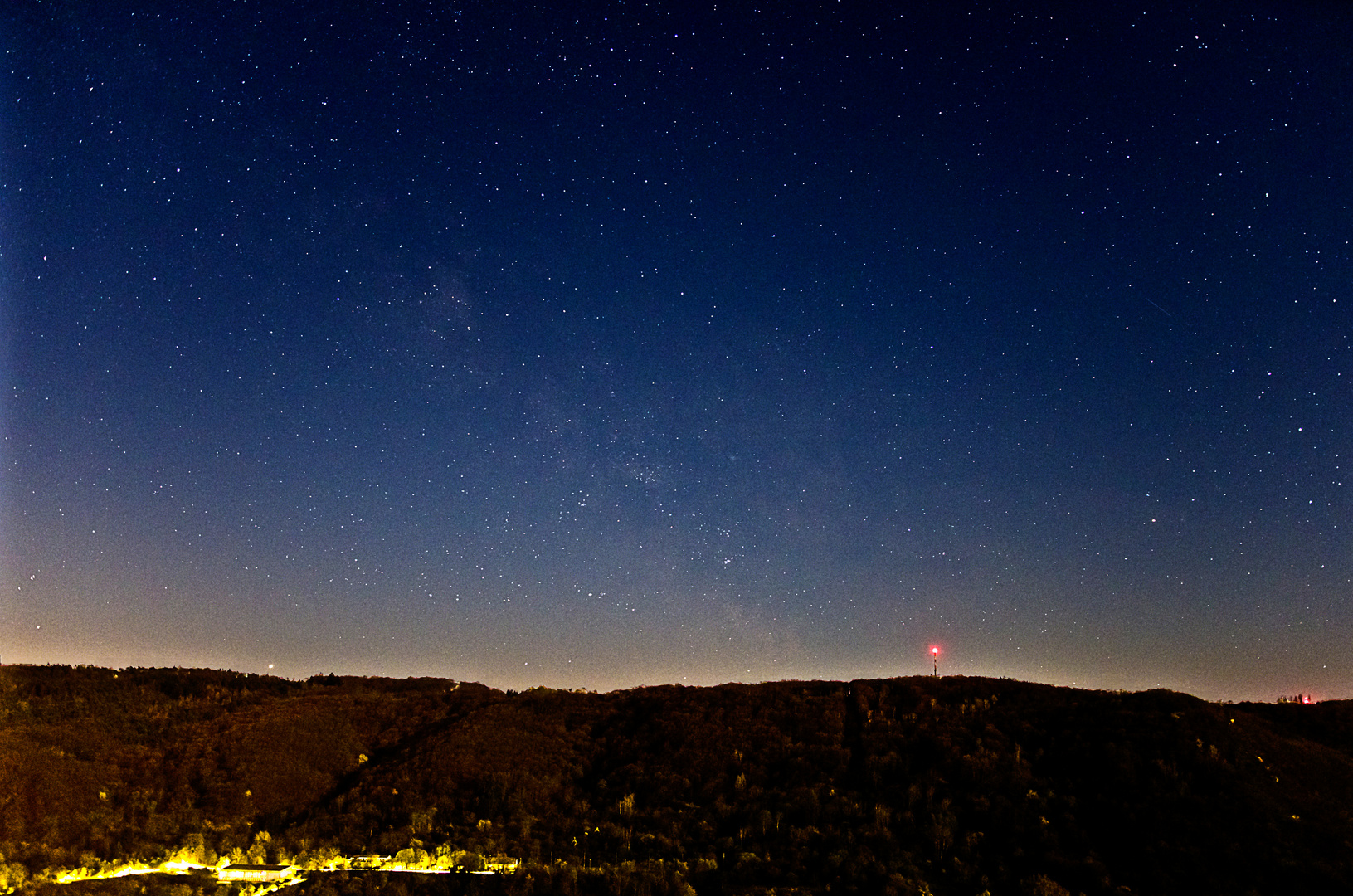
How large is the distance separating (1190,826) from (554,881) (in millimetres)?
14773

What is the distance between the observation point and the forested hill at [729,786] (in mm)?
21359

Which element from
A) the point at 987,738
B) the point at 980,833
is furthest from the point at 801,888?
the point at 987,738

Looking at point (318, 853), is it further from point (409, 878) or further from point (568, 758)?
point (568, 758)

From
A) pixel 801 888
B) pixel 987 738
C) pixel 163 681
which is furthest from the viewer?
pixel 163 681

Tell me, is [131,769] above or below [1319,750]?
below

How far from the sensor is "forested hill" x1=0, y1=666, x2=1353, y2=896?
21.4 m

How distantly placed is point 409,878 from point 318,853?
3435 mm

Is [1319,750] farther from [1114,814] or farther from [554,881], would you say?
[554,881]

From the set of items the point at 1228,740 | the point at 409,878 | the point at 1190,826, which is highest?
the point at 1228,740

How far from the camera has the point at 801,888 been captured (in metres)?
20.4

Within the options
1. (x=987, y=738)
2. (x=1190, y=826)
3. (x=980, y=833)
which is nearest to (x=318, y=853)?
(x=980, y=833)

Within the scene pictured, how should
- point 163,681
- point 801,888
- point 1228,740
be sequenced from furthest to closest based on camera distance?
1. point 163,681
2. point 1228,740
3. point 801,888

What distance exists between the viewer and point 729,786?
27.7 m

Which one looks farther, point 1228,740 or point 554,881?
point 1228,740
